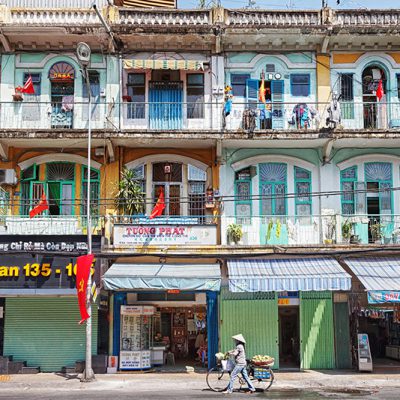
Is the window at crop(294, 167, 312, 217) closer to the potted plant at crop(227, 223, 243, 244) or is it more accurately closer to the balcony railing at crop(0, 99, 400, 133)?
the balcony railing at crop(0, 99, 400, 133)

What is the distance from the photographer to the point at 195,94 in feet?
68.3

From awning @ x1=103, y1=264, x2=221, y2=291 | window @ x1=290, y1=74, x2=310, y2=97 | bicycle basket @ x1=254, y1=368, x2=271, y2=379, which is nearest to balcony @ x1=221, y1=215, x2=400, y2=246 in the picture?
awning @ x1=103, y1=264, x2=221, y2=291

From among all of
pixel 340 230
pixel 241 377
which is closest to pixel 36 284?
pixel 241 377

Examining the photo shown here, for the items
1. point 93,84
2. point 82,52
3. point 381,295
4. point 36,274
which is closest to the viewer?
point 381,295

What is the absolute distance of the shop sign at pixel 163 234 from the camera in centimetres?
1931

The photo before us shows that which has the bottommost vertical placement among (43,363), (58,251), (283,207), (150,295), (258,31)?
(43,363)

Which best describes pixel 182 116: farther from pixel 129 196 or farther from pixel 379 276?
pixel 379 276

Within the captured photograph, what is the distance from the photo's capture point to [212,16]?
2036cm

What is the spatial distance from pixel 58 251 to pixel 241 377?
268 inches

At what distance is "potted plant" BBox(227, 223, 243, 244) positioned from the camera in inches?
765

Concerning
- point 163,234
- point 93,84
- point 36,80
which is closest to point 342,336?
point 163,234

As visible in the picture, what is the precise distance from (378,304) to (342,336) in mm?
1666

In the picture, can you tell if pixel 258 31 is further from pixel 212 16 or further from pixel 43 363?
pixel 43 363

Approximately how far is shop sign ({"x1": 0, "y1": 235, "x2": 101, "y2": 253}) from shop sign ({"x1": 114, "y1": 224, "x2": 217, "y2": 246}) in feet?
4.00
